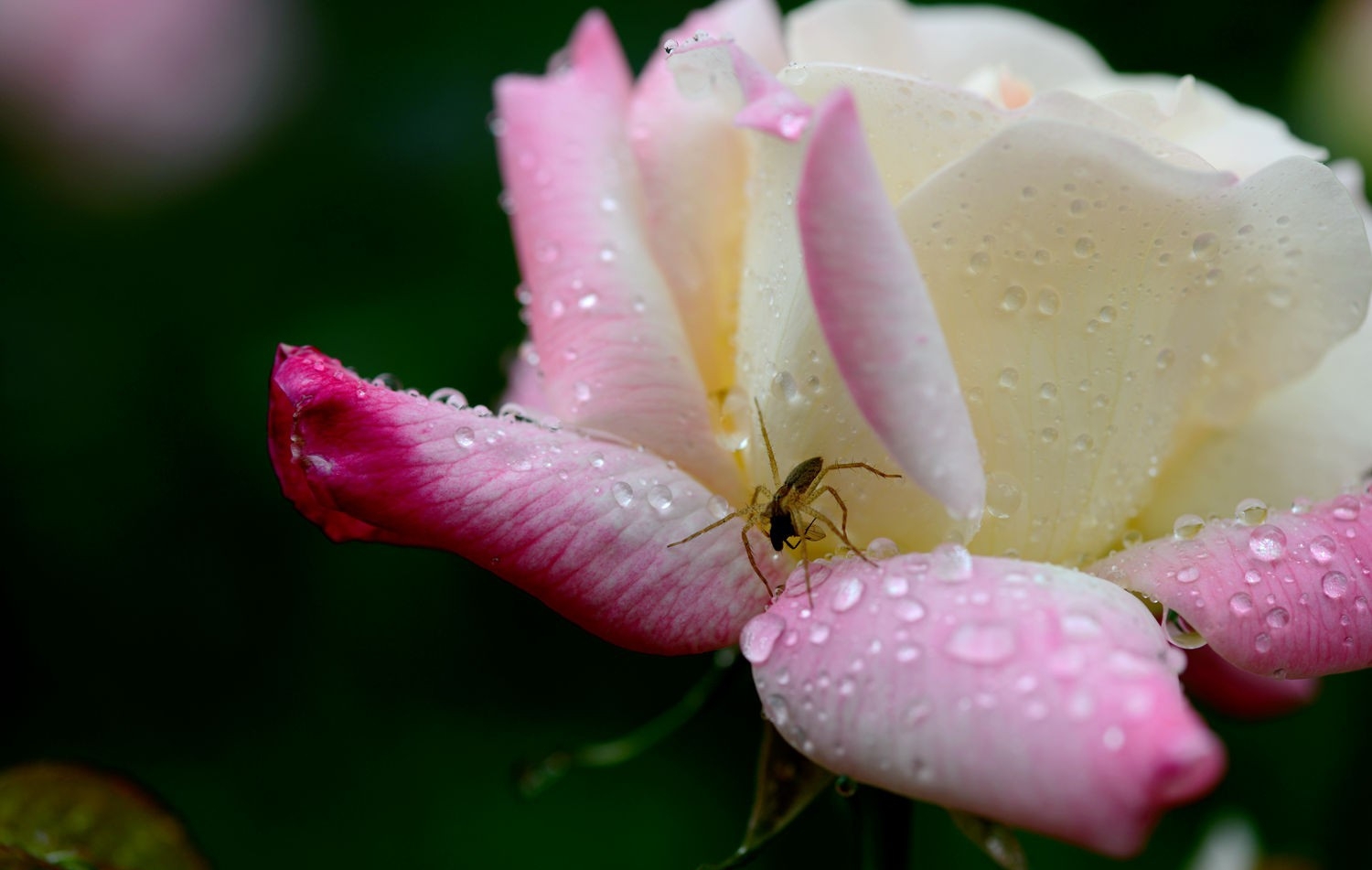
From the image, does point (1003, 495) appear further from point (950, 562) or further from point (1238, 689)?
point (1238, 689)

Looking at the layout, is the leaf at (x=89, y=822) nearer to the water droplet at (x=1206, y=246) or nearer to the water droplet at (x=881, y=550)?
the water droplet at (x=881, y=550)

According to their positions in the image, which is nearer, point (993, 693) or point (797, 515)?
point (993, 693)

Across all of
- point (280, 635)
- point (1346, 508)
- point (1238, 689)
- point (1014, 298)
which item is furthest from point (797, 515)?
point (280, 635)

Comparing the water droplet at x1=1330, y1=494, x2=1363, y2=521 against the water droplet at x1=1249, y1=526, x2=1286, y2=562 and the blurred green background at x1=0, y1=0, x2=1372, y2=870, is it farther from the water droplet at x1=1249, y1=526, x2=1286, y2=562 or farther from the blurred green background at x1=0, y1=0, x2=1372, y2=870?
the blurred green background at x1=0, y1=0, x2=1372, y2=870

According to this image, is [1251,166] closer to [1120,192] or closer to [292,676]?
[1120,192]

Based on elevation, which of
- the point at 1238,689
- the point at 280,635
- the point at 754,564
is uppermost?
the point at 754,564
